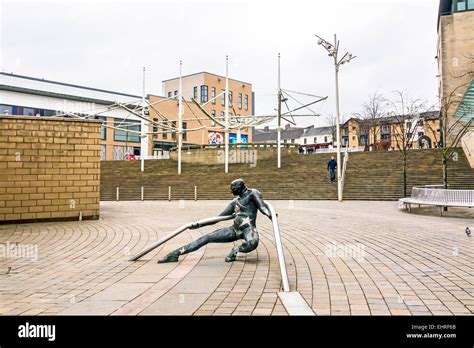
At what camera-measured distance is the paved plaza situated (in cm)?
396

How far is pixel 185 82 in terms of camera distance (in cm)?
7244

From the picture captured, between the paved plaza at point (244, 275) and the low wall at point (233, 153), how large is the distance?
30.1 meters

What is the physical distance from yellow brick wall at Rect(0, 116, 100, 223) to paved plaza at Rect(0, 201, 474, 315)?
269 centimetres

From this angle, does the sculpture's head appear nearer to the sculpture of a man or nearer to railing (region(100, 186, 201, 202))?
the sculpture of a man

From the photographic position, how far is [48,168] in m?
12.4

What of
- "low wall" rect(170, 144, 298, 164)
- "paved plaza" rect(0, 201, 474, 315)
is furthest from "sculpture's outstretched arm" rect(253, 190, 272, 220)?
"low wall" rect(170, 144, 298, 164)

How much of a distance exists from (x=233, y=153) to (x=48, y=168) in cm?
2824

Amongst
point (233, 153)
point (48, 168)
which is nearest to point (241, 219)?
point (48, 168)

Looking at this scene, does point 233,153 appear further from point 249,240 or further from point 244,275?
point 244,275

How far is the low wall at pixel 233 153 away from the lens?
3959 centimetres

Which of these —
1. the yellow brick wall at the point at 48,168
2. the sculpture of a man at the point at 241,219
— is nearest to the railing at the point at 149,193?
the yellow brick wall at the point at 48,168
